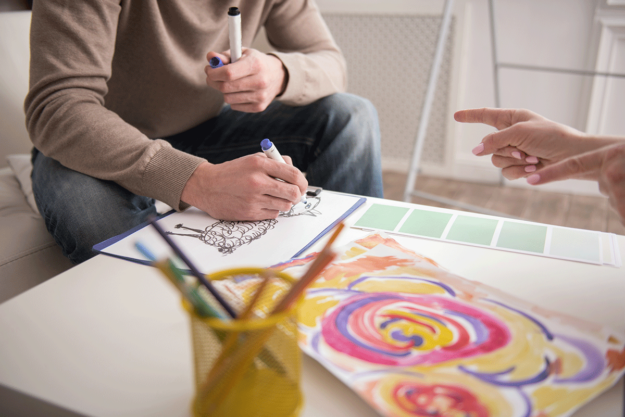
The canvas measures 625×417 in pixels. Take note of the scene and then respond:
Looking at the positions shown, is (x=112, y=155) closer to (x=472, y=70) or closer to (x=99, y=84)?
(x=99, y=84)

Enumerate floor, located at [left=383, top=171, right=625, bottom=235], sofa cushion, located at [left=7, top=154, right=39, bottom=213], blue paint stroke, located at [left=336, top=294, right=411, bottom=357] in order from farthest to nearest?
floor, located at [left=383, top=171, right=625, bottom=235] → sofa cushion, located at [left=7, top=154, right=39, bottom=213] → blue paint stroke, located at [left=336, top=294, right=411, bottom=357]

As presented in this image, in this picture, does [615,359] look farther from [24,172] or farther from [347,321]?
[24,172]

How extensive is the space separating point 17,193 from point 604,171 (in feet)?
3.72

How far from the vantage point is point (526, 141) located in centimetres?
69

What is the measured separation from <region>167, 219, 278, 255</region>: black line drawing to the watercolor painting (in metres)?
0.14

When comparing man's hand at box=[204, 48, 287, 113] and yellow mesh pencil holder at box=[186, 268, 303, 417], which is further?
man's hand at box=[204, 48, 287, 113]

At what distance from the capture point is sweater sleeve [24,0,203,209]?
784 mm

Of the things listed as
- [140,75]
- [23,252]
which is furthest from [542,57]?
[23,252]

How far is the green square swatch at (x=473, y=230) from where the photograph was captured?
2.29 feet

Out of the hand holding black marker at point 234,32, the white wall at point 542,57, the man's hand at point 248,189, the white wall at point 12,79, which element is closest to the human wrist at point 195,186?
the man's hand at point 248,189

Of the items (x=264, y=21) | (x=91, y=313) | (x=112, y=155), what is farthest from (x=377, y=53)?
(x=91, y=313)

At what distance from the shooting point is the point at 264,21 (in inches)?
48.8

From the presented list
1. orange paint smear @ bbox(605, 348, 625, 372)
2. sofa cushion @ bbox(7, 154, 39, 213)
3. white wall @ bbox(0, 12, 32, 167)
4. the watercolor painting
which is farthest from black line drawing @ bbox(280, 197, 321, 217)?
white wall @ bbox(0, 12, 32, 167)

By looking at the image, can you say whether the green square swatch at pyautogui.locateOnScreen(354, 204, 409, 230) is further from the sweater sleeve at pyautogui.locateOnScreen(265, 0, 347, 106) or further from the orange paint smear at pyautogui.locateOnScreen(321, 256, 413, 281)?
the sweater sleeve at pyautogui.locateOnScreen(265, 0, 347, 106)
